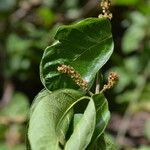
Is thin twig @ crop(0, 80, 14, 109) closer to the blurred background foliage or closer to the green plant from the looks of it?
the blurred background foliage

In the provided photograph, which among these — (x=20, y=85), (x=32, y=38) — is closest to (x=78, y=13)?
(x=32, y=38)

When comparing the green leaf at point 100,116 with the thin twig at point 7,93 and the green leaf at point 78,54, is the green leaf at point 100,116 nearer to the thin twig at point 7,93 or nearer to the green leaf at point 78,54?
the green leaf at point 78,54

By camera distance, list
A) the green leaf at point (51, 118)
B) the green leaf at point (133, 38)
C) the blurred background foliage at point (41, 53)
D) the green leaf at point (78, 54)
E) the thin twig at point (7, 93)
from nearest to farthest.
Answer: the green leaf at point (51, 118), the green leaf at point (78, 54), the blurred background foliage at point (41, 53), the green leaf at point (133, 38), the thin twig at point (7, 93)

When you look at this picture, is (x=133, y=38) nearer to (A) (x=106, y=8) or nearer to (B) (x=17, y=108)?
(B) (x=17, y=108)

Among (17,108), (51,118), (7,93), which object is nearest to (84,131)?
(51,118)

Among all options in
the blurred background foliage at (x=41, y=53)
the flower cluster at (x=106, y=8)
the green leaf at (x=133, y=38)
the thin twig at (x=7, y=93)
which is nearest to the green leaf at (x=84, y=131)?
the flower cluster at (x=106, y=8)

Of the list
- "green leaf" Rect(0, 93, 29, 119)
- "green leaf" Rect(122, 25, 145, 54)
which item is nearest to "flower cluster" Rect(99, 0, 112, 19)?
"green leaf" Rect(0, 93, 29, 119)

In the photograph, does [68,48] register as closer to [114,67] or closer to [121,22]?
[114,67]
